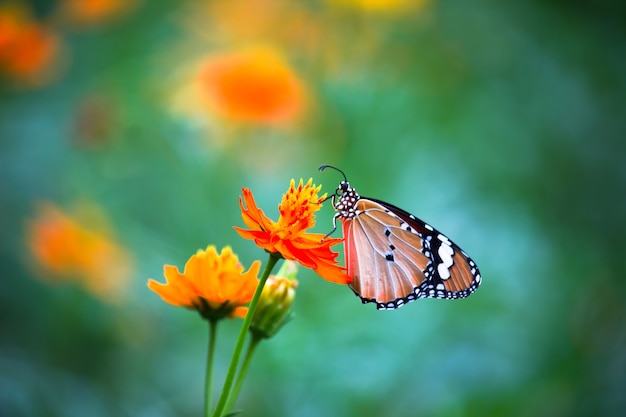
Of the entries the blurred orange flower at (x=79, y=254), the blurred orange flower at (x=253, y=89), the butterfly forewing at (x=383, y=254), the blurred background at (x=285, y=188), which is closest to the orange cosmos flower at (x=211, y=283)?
the butterfly forewing at (x=383, y=254)

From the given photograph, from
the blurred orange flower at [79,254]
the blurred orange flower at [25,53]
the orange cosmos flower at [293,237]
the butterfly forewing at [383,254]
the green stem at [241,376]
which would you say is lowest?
the green stem at [241,376]

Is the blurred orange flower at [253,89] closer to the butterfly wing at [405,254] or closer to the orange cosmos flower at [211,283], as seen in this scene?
the butterfly wing at [405,254]

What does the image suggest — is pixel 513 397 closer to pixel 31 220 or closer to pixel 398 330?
pixel 398 330

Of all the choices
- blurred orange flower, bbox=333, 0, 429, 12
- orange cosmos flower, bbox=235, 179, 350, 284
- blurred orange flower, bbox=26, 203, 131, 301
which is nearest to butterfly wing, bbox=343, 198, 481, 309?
orange cosmos flower, bbox=235, 179, 350, 284

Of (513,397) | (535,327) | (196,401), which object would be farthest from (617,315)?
(196,401)

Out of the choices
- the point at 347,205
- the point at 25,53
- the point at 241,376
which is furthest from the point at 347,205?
the point at 25,53

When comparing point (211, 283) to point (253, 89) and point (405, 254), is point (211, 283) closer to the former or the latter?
point (405, 254)

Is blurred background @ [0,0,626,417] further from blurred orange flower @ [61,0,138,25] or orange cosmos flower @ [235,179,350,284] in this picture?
orange cosmos flower @ [235,179,350,284]
